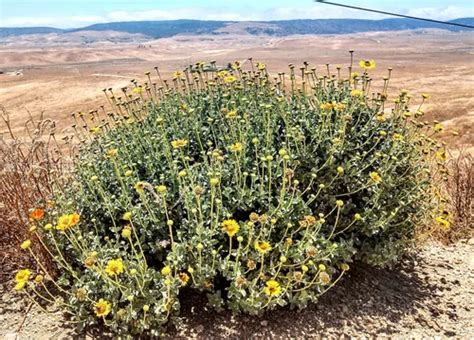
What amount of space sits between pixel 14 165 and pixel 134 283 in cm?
177

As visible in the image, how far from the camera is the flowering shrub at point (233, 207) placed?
2.97m

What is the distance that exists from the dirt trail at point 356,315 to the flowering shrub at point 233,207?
0.16 metres

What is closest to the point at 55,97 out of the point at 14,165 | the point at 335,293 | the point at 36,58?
the point at 14,165

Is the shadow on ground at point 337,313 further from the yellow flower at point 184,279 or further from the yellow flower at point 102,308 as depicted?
the yellow flower at point 102,308

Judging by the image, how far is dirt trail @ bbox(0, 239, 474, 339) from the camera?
322 centimetres

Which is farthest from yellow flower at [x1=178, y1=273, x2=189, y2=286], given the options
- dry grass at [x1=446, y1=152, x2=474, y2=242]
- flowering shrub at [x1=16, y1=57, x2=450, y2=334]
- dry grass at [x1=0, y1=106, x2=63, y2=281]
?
dry grass at [x1=446, y1=152, x2=474, y2=242]

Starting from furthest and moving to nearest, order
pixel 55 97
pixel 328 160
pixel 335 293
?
pixel 55 97 → pixel 335 293 → pixel 328 160

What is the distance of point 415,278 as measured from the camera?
4086 mm

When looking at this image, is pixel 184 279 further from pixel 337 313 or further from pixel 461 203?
pixel 461 203

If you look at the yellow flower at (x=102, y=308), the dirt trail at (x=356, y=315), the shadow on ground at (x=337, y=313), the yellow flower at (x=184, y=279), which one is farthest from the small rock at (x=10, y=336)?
the yellow flower at (x=184, y=279)

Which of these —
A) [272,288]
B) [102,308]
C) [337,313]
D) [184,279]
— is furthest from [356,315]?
Answer: [102,308]

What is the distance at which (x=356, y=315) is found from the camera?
3.46m

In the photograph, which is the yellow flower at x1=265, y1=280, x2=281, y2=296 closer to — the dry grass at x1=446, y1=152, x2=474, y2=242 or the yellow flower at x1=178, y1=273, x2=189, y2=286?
the yellow flower at x1=178, y1=273, x2=189, y2=286

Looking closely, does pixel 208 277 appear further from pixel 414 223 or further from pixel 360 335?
pixel 414 223
